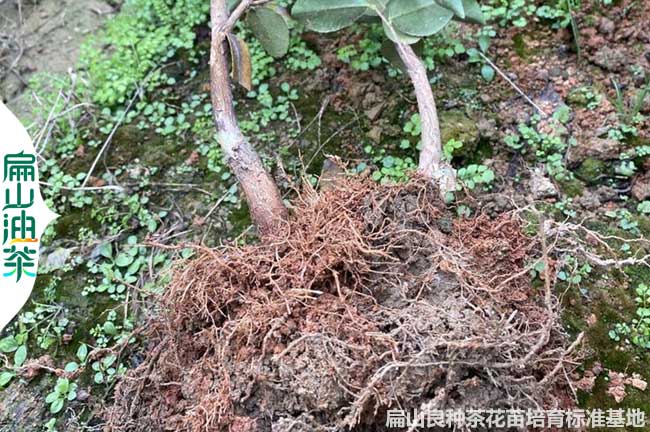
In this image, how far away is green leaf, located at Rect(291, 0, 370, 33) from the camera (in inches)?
62.5

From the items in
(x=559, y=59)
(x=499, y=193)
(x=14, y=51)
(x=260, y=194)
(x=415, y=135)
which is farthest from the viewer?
(x=14, y=51)

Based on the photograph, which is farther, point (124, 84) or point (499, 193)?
point (124, 84)

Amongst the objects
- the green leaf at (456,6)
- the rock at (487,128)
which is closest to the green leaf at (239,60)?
the green leaf at (456,6)

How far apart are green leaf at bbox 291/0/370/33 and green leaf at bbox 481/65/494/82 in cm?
42

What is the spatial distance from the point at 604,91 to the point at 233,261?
1.10 metres

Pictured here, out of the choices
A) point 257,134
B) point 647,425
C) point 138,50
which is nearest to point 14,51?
point 138,50

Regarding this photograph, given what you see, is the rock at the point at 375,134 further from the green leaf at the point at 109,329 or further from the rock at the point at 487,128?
the green leaf at the point at 109,329

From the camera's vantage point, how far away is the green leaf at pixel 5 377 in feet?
4.76

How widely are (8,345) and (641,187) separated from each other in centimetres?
149

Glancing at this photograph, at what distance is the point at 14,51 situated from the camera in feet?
7.14

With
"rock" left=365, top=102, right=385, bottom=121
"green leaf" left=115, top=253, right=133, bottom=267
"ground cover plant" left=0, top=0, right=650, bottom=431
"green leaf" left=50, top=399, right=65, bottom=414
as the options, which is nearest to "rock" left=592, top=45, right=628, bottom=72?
"ground cover plant" left=0, top=0, right=650, bottom=431

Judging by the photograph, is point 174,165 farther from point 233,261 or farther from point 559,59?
point 559,59

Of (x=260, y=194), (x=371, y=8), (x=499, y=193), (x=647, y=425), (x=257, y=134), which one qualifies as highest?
(x=371, y=8)

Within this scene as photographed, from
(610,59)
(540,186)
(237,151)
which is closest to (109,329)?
(237,151)
